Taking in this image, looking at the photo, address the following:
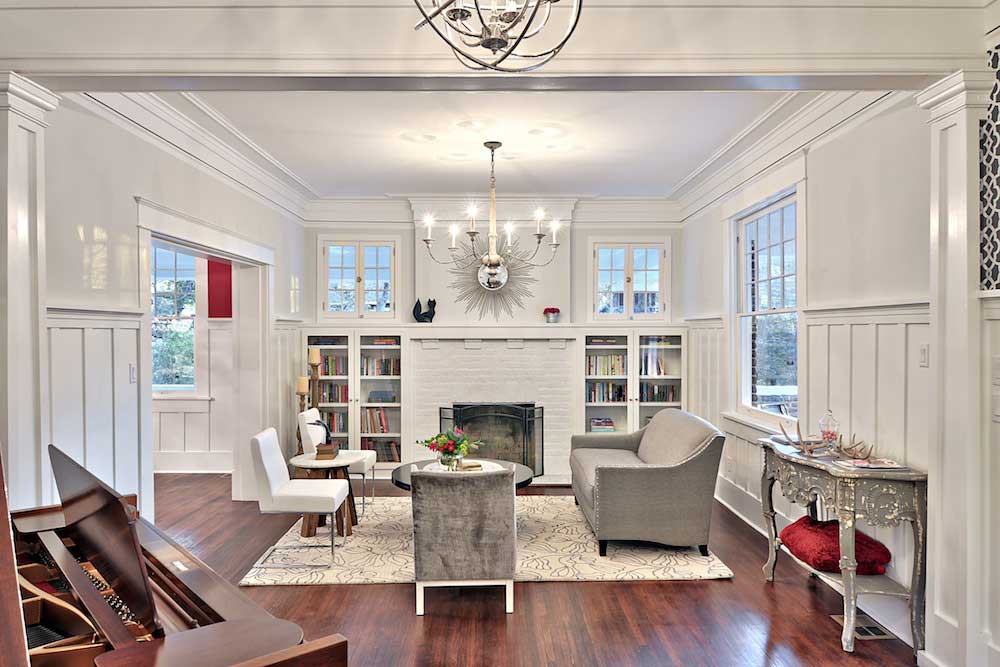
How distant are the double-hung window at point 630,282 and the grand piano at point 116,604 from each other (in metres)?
5.43

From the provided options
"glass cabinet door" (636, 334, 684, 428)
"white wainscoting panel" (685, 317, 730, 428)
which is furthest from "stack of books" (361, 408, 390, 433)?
"white wainscoting panel" (685, 317, 730, 428)

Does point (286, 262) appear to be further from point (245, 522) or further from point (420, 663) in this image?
point (420, 663)

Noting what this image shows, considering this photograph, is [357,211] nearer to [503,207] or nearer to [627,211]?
[503,207]

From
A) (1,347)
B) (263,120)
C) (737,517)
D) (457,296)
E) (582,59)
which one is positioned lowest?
(737,517)

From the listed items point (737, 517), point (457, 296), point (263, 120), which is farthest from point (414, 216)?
point (737, 517)

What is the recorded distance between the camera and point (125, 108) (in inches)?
133

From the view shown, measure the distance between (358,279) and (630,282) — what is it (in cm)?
289

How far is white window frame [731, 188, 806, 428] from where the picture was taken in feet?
13.4

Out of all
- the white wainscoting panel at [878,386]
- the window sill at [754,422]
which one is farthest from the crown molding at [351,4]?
the window sill at [754,422]

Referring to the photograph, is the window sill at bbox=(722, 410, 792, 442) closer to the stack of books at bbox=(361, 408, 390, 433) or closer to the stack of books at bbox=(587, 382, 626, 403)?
the stack of books at bbox=(587, 382, 626, 403)

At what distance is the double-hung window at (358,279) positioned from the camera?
675 cm

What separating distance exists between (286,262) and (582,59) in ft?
14.2

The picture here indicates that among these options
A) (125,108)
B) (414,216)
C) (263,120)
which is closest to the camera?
(125,108)

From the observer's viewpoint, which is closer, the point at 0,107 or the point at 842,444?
the point at 0,107
